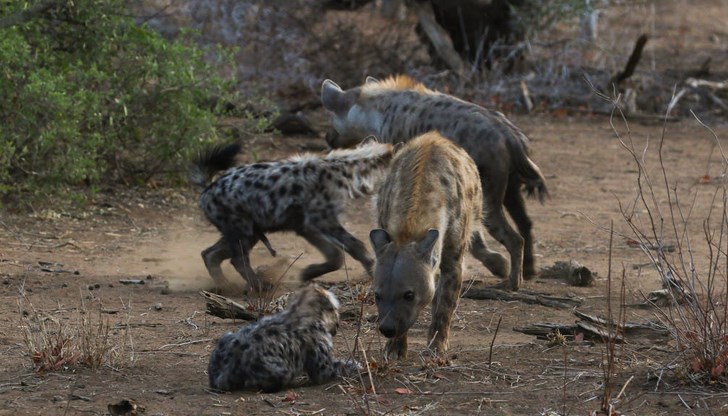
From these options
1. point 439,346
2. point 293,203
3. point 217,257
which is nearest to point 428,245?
point 439,346

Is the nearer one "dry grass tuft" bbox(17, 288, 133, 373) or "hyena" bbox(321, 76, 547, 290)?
"dry grass tuft" bbox(17, 288, 133, 373)

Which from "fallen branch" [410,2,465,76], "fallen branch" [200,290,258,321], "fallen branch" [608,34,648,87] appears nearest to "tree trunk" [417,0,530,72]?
"fallen branch" [410,2,465,76]

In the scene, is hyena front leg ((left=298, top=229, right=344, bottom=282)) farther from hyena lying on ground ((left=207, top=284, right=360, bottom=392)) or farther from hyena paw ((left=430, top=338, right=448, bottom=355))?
hyena lying on ground ((left=207, top=284, right=360, bottom=392))

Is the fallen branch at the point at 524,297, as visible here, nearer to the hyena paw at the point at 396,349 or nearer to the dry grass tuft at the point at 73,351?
the hyena paw at the point at 396,349

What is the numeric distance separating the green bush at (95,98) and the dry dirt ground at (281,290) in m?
0.33

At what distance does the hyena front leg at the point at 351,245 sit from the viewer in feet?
21.4

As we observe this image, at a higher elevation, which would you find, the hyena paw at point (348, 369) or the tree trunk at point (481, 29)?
the tree trunk at point (481, 29)

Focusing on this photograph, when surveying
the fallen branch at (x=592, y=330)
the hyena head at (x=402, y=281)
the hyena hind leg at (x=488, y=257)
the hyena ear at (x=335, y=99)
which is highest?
the hyena ear at (x=335, y=99)

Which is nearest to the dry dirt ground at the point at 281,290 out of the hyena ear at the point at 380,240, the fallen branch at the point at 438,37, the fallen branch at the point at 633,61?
the hyena ear at the point at 380,240

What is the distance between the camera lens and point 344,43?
12.5 m

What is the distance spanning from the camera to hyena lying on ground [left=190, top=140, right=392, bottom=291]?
21.6 ft

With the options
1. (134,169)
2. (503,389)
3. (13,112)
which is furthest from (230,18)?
(503,389)

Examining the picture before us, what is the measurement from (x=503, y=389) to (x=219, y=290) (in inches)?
97.3

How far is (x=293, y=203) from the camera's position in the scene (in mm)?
6582
